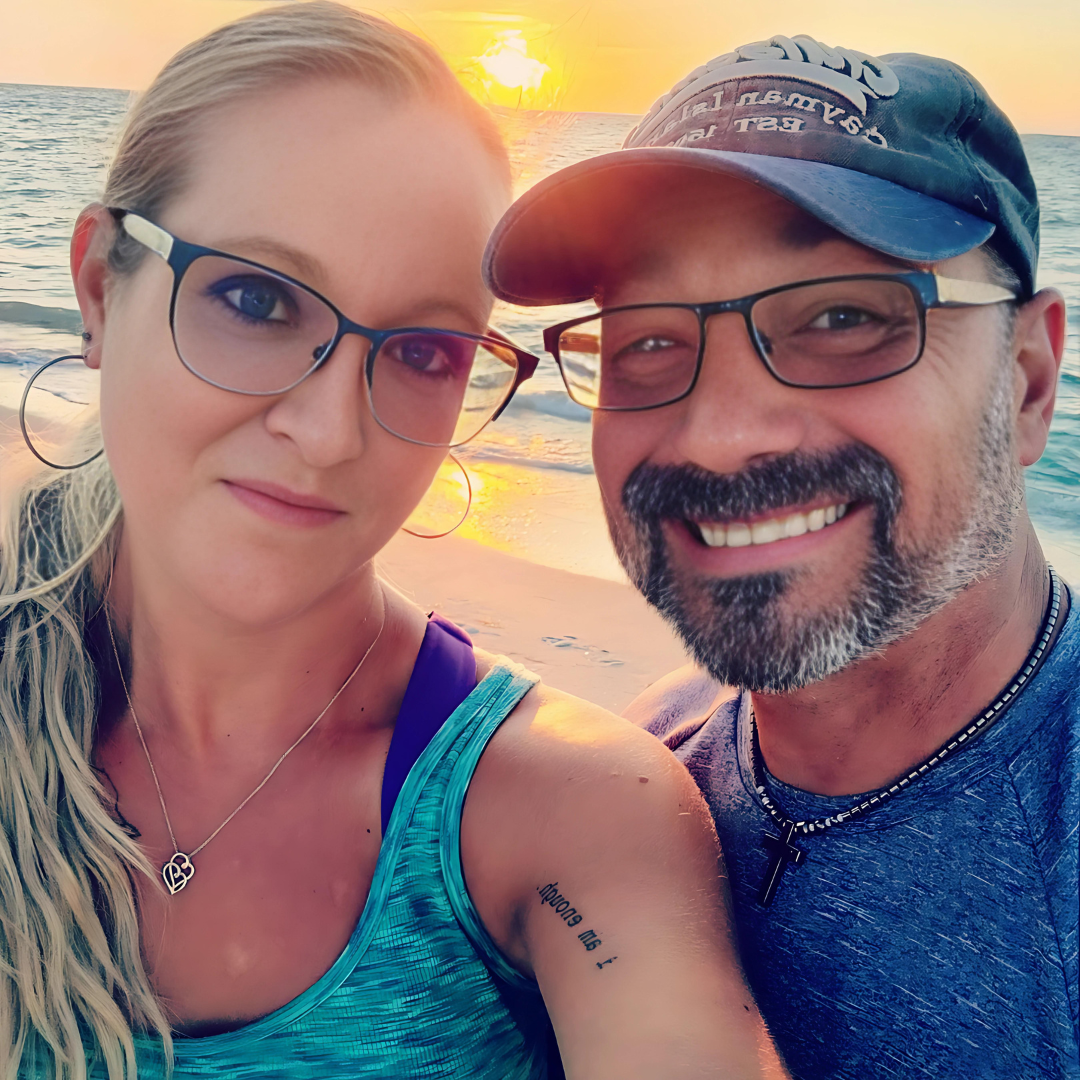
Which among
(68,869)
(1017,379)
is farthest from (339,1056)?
(1017,379)

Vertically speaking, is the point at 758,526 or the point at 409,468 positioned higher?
the point at 758,526

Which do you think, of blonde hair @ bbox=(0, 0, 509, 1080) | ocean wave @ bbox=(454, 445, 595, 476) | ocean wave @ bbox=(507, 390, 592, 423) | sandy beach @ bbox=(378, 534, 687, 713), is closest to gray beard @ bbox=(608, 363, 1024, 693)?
blonde hair @ bbox=(0, 0, 509, 1080)

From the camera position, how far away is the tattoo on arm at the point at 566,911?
1.30m

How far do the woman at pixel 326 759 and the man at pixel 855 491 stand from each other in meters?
0.21

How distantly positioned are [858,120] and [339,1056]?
177 centimetres

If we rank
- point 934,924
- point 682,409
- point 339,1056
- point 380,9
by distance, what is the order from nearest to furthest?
point 934,924 → point 339,1056 → point 682,409 → point 380,9

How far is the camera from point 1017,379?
4.92 ft

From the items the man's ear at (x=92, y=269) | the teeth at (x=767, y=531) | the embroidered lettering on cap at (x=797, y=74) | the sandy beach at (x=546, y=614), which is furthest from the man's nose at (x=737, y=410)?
the sandy beach at (x=546, y=614)

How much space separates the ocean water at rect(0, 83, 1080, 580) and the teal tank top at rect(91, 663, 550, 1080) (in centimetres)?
109

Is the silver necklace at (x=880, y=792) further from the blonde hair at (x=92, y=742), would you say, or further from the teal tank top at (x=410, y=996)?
the blonde hair at (x=92, y=742)

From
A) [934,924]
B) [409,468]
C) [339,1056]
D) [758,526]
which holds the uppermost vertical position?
[758,526]

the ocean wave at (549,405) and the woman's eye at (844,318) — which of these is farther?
the ocean wave at (549,405)

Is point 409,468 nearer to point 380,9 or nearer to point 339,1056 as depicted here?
point 380,9

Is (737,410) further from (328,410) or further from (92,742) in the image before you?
(92,742)
